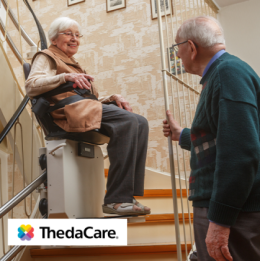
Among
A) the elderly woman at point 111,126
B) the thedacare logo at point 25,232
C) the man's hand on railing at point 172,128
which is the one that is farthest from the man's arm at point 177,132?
the thedacare logo at point 25,232

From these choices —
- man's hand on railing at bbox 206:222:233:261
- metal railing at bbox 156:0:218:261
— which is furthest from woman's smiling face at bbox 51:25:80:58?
man's hand on railing at bbox 206:222:233:261

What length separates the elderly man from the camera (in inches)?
29.9

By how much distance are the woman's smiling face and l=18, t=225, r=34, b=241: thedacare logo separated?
1000mm

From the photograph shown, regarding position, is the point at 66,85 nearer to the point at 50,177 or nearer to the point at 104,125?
the point at 104,125

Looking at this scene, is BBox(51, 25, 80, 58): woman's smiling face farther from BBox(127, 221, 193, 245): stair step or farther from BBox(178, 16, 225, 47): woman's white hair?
BBox(127, 221, 193, 245): stair step

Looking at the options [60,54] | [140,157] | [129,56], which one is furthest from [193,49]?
[129,56]

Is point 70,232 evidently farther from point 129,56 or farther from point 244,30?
point 129,56

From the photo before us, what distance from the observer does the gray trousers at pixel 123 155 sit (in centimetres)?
148

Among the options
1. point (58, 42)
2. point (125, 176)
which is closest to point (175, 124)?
point (125, 176)

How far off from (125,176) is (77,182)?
0.25 meters

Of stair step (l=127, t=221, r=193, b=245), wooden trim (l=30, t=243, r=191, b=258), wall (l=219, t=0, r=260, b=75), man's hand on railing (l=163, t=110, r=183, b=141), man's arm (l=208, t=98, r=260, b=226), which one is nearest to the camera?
man's arm (l=208, t=98, r=260, b=226)

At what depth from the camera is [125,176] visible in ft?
4.88

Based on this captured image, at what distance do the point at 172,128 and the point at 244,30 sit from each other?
4.00 ft

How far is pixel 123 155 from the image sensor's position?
1517 mm
